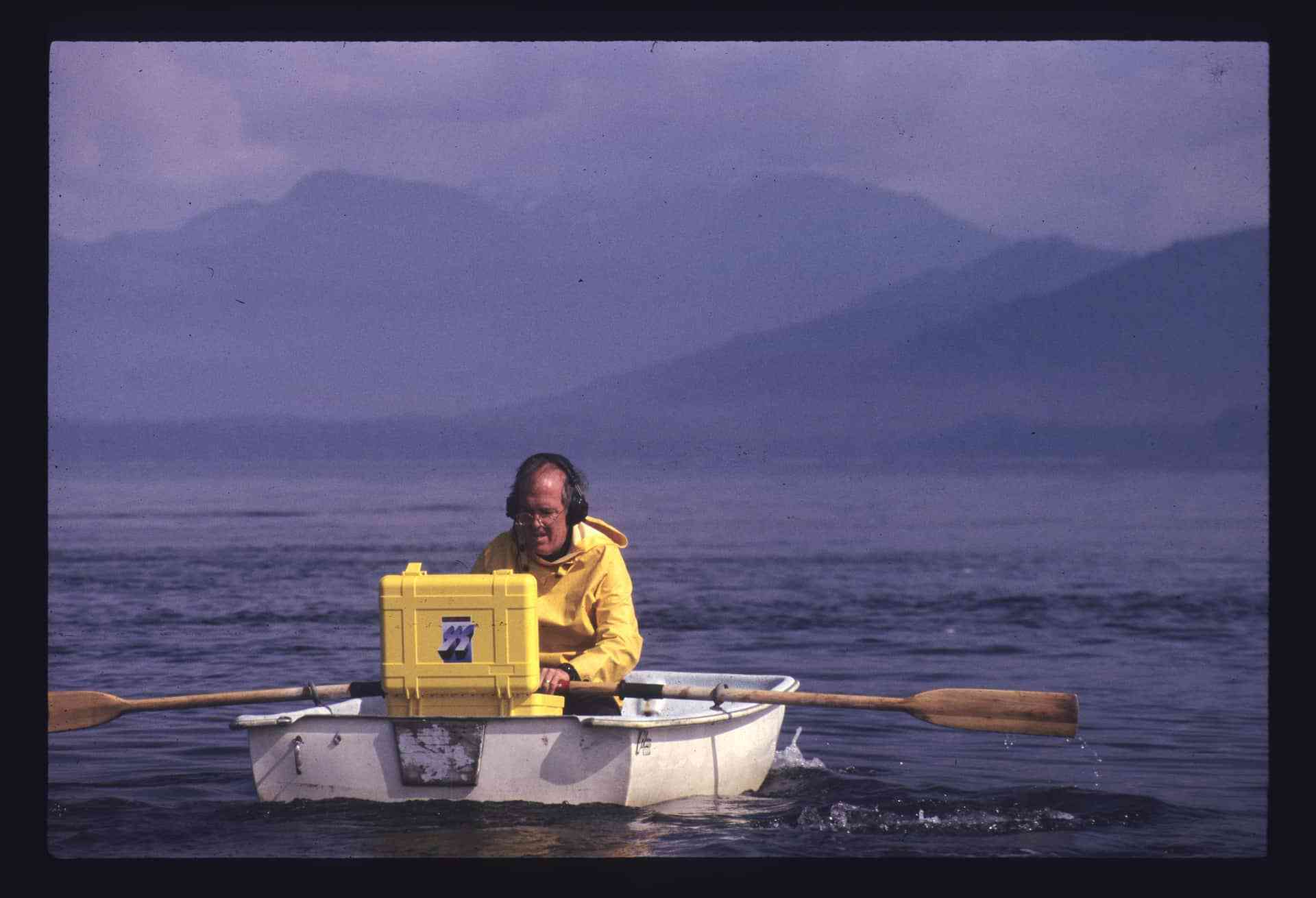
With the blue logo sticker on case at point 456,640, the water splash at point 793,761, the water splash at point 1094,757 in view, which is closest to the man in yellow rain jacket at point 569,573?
the blue logo sticker on case at point 456,640

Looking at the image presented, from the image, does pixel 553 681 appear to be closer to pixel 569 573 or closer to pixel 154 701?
pixel 569 573

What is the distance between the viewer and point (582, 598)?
7.88 metres

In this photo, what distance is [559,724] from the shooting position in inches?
282

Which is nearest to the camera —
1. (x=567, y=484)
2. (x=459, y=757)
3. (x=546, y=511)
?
(x=459, y=757)

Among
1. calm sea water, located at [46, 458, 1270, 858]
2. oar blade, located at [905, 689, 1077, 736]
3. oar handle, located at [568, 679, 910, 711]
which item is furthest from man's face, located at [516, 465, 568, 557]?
oar blade, located at [905, 689, 1077, 736]

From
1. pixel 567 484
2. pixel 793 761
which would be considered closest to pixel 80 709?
pixel 567 484

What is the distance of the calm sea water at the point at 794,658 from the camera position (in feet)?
24.5

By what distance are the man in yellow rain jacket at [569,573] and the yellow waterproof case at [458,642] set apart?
21.0 inches

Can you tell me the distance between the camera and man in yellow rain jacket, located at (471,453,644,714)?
7715 millimetres

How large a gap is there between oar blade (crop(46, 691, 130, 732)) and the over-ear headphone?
2.04 metres

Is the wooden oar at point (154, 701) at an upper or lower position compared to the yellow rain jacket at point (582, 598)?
lower

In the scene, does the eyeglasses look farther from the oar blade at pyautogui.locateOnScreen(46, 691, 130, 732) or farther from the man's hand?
the oar blade at pyautogui.locateOnScreen(46, 691, 130, 732)

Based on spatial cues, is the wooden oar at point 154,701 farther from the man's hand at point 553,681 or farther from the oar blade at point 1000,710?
the oar blade at point 1000,710

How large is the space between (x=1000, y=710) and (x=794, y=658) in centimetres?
616
